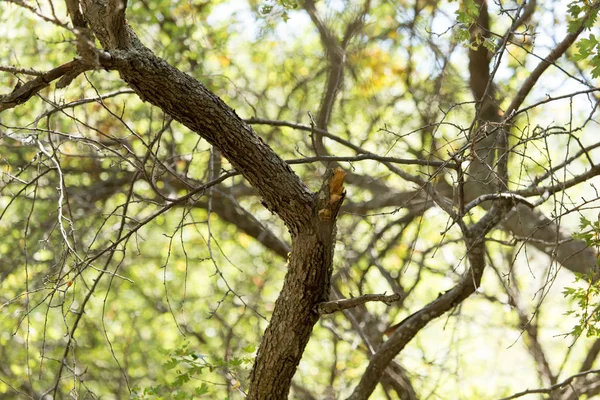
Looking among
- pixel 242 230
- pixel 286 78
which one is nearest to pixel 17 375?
pixel 242 230

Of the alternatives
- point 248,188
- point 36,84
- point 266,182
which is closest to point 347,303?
point 266,182

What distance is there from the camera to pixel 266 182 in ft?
9.22

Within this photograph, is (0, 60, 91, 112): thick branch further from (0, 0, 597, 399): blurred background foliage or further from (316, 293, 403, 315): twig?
(0, 0, 597, 399): blurred background foliage

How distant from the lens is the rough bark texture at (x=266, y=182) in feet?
→ 8.29

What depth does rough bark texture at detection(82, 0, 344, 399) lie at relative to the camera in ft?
8.29

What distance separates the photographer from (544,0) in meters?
5.14

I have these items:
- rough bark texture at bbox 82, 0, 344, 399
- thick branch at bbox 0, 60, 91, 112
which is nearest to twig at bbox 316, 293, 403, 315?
rough bark texture at bbox 82, 0, 344, 399

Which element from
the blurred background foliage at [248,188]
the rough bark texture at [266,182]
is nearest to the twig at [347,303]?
the rough bark texture at [266,182]

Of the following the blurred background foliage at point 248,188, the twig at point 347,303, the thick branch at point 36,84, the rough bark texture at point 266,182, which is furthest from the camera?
the blurred background foliage at point 248,188

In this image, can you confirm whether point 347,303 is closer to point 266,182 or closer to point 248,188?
point 266,182

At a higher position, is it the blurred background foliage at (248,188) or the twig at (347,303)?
the blurred background foliage at (248,188)

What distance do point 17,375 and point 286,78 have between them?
11.1 ft

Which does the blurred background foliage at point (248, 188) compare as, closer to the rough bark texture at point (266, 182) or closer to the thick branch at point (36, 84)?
the rough bark texture at point (266, 182)

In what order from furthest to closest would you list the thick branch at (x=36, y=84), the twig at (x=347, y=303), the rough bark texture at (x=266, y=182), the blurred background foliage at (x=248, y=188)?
the blurred background foliage at (x=248, y=188)
the twig at (x=347, y=303)
the rough bark texture at (x=266, y=182)
the thick branch at (x=36, y=84)
